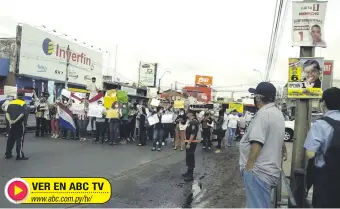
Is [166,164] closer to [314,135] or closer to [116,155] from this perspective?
[116,155]

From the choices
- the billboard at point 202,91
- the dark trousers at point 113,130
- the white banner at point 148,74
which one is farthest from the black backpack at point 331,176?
the billboard at point 202,91

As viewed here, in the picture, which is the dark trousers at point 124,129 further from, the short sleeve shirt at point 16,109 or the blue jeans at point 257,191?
the blue jeans at point 257,191

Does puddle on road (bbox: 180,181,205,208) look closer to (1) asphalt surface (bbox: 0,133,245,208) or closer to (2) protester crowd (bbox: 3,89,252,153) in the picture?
(1) asphalt surface (bbox: 0,133,245,208)

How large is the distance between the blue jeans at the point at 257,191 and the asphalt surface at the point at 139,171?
2841 millimetres

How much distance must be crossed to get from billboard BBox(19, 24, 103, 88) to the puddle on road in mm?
19922

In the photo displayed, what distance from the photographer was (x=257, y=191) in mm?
3650

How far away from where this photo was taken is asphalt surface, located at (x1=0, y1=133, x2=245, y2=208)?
666cm

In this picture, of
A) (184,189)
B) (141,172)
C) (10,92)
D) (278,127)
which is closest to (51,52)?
(10,92)

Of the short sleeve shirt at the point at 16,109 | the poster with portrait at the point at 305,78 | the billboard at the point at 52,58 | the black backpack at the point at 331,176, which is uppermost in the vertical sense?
the billboard at the point at 52,58

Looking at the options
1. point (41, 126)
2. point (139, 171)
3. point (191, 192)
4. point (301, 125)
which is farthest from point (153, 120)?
point (301, 125)

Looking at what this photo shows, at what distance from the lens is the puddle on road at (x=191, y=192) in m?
6.57

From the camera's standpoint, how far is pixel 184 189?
760 centimetres

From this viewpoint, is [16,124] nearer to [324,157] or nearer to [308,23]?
[308,23]

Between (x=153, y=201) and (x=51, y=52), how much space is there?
2439cm
